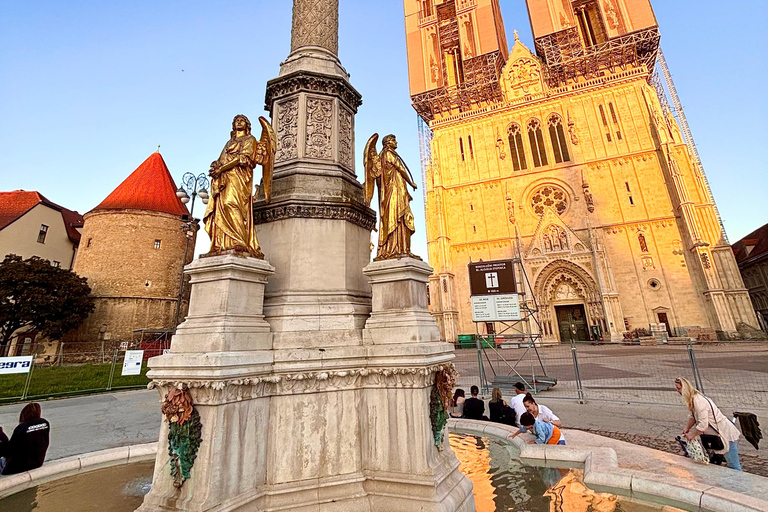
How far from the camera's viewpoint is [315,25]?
5215 mm

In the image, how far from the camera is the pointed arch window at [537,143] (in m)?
33.1

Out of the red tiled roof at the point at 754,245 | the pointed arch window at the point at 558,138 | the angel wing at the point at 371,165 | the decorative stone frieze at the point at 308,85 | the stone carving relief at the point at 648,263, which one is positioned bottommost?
the angel wing at the point at 371,165

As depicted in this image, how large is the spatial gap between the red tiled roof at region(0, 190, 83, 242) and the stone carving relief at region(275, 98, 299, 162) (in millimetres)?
35046

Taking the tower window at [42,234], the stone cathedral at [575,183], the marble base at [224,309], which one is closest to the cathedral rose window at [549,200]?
the stone cathedral at [575,183]

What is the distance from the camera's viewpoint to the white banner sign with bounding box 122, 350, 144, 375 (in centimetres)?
1217

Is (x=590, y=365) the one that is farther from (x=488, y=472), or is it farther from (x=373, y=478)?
(x=373, y=478)

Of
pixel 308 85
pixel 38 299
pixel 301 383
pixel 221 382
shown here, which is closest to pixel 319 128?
pixel 308 85

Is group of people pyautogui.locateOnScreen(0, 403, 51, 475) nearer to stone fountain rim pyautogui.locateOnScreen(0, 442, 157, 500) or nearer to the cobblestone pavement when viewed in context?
stone fountain rim pyautogui.locateOnScreen(0, 442, 157, 500)

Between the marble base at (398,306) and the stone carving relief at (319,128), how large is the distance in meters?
1.67

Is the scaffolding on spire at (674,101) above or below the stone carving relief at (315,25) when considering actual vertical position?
above

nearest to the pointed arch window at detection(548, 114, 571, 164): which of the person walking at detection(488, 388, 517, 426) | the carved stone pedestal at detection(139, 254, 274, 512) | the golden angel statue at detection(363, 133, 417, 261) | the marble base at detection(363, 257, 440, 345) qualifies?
the person walking at detection(488, 388, 517, 426)

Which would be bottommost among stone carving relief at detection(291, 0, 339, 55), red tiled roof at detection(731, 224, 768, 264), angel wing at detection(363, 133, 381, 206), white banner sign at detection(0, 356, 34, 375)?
white banner sign at detection(0, 356, 34, 375)

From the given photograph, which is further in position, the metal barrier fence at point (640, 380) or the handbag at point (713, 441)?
the metal barrier fence at point (640, 380)

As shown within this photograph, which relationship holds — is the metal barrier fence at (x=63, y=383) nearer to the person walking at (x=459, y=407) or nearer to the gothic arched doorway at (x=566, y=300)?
the person walking at (x=459, y=407)
